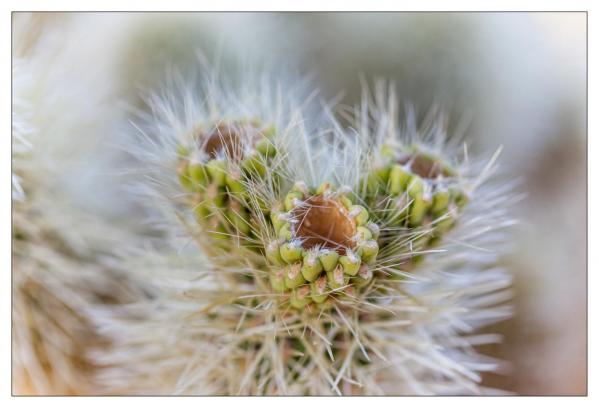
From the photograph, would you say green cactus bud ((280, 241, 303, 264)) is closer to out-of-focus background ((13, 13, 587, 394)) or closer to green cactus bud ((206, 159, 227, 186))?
green cactus bud ((206, 159, 227, 186))

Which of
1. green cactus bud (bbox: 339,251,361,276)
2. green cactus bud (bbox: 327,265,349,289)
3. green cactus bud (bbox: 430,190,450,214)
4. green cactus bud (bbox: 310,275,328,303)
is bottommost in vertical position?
green cactus bud (bbox: 310,275,328,303)

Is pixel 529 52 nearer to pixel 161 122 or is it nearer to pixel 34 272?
pixel 161 122

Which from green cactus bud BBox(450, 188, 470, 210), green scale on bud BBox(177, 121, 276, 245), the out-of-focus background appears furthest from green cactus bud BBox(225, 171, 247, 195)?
the out-of-focus background

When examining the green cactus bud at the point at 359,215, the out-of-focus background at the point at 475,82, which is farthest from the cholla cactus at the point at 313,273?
the out-of-focus background at the point at 475,82

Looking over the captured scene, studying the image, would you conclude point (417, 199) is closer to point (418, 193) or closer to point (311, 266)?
point (418, 193)

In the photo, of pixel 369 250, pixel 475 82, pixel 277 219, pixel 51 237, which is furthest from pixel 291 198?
pixel 475 82
